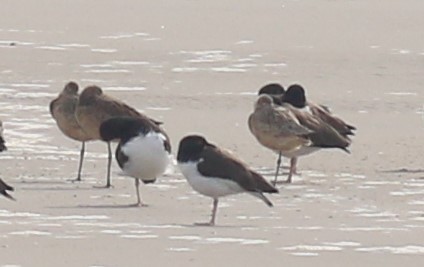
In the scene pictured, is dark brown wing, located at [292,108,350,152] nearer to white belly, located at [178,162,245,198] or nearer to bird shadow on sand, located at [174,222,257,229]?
white belly, located at [178,162,245,198]

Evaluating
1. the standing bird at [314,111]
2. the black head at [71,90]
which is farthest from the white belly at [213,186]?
the black head at [71,90]

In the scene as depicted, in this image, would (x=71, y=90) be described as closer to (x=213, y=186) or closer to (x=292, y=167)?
(x=292, y=167)

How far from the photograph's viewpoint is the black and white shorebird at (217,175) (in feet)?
37.4

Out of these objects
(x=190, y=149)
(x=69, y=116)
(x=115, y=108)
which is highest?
(x=190, y=149)

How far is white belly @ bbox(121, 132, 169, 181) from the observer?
12.4 meters

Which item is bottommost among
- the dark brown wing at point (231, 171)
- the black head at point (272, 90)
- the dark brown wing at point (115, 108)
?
the black head at point (272, 90)

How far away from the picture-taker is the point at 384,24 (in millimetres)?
28172

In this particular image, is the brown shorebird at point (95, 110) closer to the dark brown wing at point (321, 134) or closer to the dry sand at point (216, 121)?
the dry sand at point (216, 121)

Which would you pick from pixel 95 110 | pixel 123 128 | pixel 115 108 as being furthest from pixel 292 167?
pixel 123 128

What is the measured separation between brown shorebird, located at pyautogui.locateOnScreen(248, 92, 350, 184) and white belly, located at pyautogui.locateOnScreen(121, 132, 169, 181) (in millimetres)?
1680

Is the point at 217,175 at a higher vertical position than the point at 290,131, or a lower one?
higher

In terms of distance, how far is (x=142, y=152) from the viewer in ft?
40.9

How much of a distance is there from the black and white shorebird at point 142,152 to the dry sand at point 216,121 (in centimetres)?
26

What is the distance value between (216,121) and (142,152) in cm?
515
